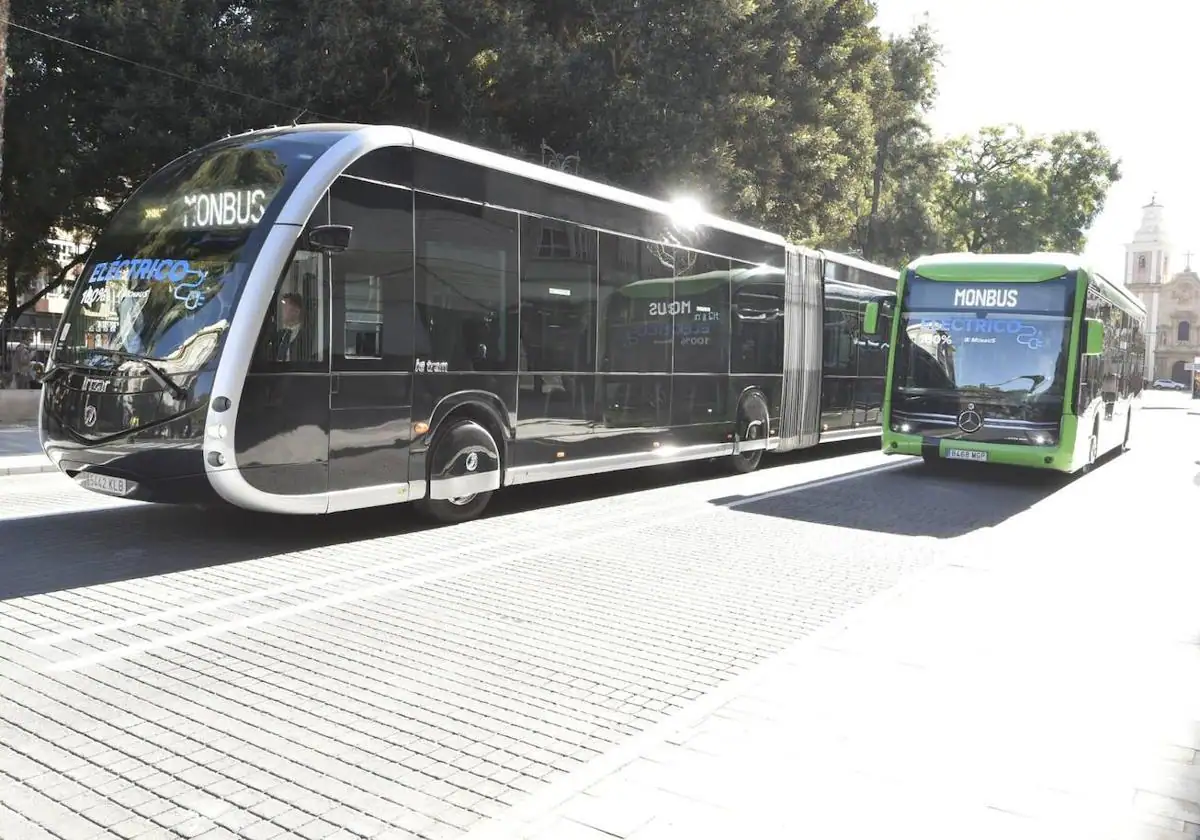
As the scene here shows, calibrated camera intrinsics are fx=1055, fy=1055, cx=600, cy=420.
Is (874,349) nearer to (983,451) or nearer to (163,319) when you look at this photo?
(983,451)

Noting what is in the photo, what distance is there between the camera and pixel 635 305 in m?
12.0

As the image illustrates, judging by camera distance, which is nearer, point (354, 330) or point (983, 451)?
point (354, 330)

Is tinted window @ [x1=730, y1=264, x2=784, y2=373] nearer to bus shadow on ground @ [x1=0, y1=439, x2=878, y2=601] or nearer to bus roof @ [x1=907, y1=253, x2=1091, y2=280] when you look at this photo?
bus roof @ [x1=907, y1=253, x2=1091, y2=280]

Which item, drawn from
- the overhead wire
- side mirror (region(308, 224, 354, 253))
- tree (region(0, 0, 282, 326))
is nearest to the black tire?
side mirror (region(308, 224, 354, 253))

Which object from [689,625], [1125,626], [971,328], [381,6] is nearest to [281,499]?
[689,625]

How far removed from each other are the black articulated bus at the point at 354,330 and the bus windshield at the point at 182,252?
19 mm

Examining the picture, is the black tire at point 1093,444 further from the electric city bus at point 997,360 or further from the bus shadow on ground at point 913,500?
the bus shadow on ground at point 913,500

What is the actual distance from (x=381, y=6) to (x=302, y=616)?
15.3m

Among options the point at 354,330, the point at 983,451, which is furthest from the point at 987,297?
the point at 354,330

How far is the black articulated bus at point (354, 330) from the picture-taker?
778 cm

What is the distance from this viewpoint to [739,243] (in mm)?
14430

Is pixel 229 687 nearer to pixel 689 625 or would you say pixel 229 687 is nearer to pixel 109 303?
pixel 689 625

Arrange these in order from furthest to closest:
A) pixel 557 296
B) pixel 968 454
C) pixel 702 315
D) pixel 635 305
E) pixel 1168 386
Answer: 1. pixel 1168 386
2. pixel 968 454
3. pixel 702 315
4. pixel 635 305
5. pixel 557 296

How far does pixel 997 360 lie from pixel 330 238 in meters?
9.55
